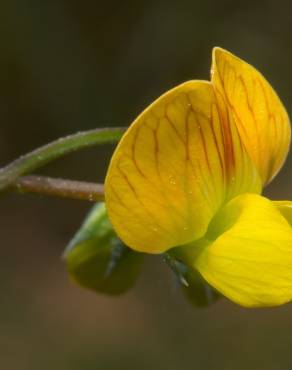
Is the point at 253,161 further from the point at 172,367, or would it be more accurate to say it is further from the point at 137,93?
the point at 137,93

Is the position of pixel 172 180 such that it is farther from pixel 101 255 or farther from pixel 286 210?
pixel 101 255

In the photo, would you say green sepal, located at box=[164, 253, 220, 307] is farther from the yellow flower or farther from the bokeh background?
the bokeh background

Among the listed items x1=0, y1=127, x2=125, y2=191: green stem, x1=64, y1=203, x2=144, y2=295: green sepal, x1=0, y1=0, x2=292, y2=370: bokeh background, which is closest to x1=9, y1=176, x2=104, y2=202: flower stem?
x1=0, y1=127, x2=125, y2=191: green stem

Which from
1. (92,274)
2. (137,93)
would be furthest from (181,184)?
(137,93)

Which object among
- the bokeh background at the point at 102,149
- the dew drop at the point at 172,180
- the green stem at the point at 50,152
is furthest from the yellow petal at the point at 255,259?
the bokeh background at the point at 102,149

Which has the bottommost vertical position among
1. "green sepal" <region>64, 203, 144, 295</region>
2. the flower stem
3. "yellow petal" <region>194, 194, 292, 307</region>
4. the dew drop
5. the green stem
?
"green sepal" <region>64, 203, 144, 295</region>
